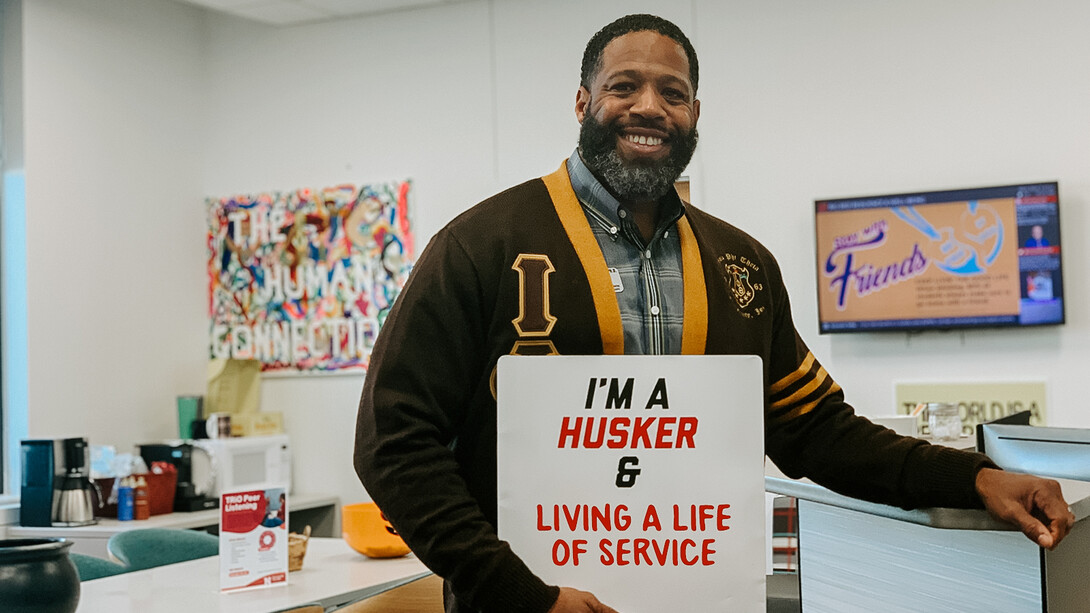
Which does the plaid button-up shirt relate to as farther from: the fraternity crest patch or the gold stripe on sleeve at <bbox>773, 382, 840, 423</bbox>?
the gold stripe on sleeve at <bbox>773, 382, 840, 423</bbox>

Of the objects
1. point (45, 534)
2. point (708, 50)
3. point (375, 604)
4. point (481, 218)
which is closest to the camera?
point (481, 218)

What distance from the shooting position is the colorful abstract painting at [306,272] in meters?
5.45

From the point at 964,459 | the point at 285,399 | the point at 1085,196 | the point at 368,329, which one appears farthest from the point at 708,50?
the point at 964,459

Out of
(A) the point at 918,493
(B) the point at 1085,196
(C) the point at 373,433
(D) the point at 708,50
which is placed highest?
(D) the point at 708,50

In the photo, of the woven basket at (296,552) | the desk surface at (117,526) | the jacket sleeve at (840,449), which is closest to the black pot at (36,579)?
the woven basket at (296,552)

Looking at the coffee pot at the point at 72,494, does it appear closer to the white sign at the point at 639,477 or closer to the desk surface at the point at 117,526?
the desk surface at the point at 117,526

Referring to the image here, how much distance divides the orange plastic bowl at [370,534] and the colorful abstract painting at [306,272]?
7.09 ft

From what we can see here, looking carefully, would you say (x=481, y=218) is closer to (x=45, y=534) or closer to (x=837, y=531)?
(x=837, y=531)

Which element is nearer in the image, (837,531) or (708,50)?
(837,531)

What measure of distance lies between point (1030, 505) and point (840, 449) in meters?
0.27

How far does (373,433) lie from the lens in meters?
1.39

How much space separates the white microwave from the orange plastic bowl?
68.6 inches

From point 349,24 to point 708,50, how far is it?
1.81 m

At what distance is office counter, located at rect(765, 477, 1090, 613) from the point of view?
5.11 feet
